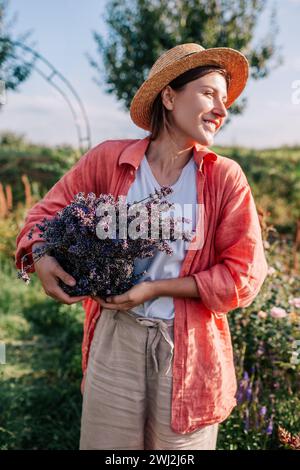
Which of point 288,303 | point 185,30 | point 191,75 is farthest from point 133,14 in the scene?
point 191,75

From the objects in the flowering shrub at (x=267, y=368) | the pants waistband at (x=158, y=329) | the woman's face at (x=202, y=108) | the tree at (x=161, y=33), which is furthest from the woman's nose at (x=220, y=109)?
the tree at (x=161, y=33)

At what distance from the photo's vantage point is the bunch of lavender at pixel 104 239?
1.67 metres

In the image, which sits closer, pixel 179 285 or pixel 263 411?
pixel 179 285

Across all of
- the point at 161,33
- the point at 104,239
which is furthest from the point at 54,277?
the point at 161,33

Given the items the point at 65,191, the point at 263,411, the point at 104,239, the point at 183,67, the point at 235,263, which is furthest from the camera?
the point at 263,411

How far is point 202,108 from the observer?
1879 millimetres

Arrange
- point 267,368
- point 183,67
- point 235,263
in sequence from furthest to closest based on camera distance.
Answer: point 267,368 → point 183,67 → point 235,263

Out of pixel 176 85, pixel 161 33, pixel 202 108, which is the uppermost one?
pixel 161 33

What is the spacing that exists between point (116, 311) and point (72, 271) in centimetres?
25

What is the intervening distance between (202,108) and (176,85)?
16cm

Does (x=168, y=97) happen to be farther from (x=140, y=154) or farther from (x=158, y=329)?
(x=158, y=329)

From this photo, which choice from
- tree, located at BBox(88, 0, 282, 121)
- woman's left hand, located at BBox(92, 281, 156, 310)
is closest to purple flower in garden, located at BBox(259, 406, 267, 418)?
woman's left hand, located at BBox(92, 281, 156, 310)

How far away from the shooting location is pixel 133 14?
941 centimetres

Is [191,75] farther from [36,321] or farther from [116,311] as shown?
[36,321]
